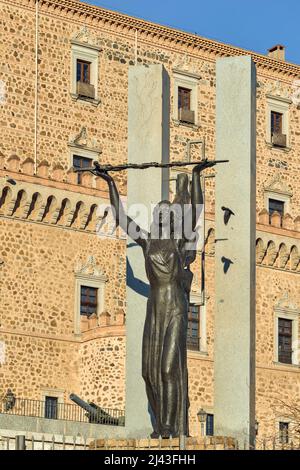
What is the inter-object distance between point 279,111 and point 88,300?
1005cm

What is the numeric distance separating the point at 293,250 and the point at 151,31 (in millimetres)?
6642

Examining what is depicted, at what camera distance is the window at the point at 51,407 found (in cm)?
3866

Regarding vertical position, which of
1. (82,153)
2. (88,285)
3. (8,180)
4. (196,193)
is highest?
(82,153)

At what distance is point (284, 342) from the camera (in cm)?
4441

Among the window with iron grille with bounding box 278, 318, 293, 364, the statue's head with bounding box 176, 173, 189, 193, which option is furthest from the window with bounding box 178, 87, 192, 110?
the statue's head with bounding box 176, 173, 189, 193

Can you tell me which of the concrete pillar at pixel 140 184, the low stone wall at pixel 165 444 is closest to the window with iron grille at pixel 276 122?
the concrete pillar at pixel 140 184

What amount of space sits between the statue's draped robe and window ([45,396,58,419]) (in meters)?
17.8

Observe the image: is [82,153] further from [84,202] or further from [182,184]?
[182,184]

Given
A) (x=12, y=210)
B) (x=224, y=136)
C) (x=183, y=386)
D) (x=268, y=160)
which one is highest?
(x=268, y=160)

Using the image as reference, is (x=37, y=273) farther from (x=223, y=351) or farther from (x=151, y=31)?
(x=223, y=351)

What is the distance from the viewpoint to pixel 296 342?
44.7m

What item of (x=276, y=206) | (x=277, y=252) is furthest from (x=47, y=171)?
(x=276, y=206)

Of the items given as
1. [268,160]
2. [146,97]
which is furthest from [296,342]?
[146,97]

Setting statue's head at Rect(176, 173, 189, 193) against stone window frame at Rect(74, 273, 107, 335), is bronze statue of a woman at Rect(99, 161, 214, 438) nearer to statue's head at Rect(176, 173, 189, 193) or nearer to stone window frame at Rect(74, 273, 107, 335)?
statue's head at Rect(176, 173, 189, 193)
